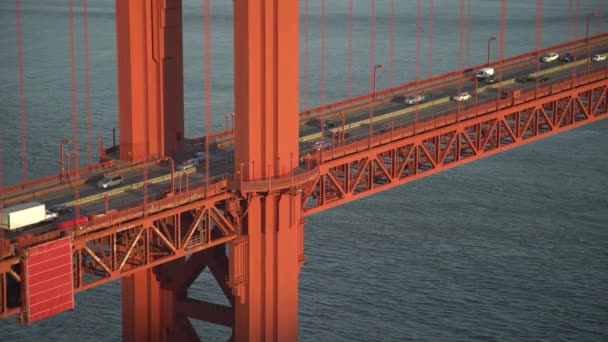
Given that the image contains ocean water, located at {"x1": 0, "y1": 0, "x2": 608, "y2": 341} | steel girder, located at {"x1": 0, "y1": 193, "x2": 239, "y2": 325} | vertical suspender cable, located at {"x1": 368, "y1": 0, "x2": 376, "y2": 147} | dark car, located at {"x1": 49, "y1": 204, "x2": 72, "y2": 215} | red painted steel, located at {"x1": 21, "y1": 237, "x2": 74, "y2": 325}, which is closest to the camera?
red painted steel, located at {"x1": 21, "y1": 237, "x2": 74, "y2": 325}

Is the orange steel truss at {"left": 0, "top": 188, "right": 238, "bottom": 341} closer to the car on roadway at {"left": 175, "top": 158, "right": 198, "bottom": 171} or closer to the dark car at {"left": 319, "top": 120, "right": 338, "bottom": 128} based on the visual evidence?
the car on roadway at {"left": 175, "top": 158, "right": 198, "bottom": 171}

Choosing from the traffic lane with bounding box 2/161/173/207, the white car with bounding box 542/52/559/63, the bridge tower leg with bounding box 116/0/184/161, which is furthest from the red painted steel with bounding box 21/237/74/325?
the white car with bounding box 542/52/559/63

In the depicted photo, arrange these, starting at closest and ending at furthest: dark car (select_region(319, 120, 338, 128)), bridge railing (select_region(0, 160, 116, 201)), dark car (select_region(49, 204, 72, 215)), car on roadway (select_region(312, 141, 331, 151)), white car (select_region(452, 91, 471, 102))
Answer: dark car (select_region(49, 204, 72, 215)) < bridge railing (select_region(0, 160, 116, 201)) < car on roadway (select_region(312, 141, 331, 151)) < dark car (select_region(319, 120, 338, 128)) < white car (select_region(452, 91, 471, 102))

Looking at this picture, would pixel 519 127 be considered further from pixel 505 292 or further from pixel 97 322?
pixel 97 322

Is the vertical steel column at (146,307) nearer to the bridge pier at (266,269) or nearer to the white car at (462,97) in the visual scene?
the bridge pier at (266,269)

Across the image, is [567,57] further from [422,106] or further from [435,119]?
[435,119]

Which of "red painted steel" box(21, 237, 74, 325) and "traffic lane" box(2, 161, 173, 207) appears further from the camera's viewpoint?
"traffic lane" box(2, 161, 173, 207)

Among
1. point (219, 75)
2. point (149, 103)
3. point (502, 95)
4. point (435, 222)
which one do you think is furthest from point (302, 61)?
point (149, 103)
